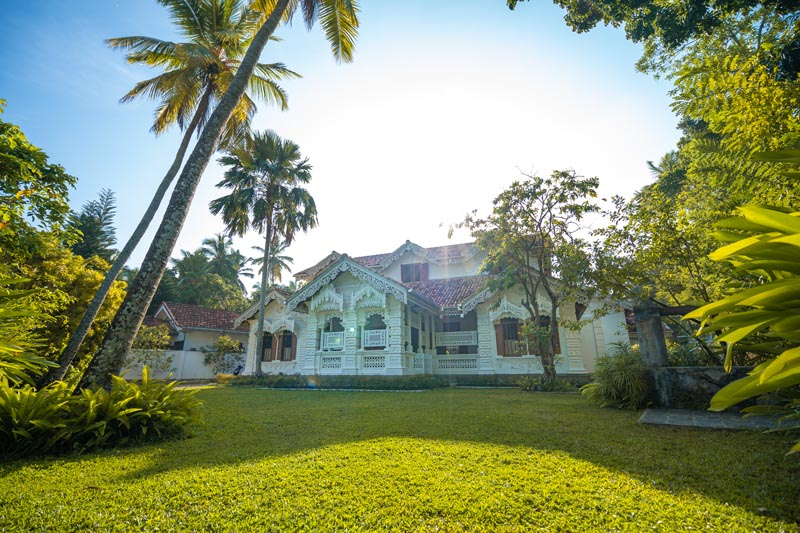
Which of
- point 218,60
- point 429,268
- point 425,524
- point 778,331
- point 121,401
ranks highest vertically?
point 218,60

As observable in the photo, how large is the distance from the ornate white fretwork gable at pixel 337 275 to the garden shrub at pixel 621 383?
27.2 ft

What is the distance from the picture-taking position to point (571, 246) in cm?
1035

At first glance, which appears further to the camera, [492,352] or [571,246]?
[492,352]

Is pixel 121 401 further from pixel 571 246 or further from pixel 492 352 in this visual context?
pixel 492 352

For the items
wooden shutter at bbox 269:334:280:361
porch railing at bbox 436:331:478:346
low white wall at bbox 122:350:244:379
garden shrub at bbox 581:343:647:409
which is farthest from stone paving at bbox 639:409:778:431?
low white wall at bbox 122:350:244:379

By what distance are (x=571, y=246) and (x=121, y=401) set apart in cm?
1094

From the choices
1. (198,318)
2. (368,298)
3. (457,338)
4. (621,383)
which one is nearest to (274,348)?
(368,298)

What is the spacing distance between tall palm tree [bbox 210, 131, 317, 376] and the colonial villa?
469cm

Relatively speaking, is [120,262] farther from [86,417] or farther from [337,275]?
[337,275]

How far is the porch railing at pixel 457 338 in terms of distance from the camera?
1676 centimetres

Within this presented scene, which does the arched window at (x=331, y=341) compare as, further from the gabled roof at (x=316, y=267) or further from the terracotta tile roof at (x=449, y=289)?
the gabled roof at (x=316, y=267)

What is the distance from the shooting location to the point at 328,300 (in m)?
16.6

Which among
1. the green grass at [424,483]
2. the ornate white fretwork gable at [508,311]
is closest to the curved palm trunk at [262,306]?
the ornate white fretwork gable at [508,311]

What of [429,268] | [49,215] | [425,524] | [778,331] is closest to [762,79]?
[778,331]
